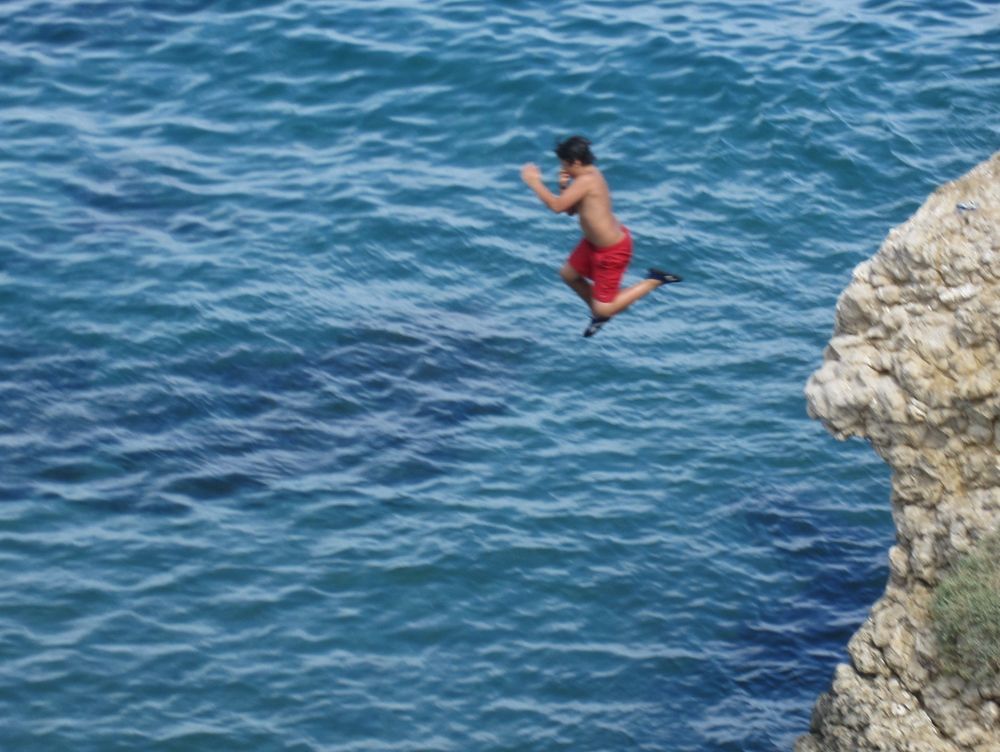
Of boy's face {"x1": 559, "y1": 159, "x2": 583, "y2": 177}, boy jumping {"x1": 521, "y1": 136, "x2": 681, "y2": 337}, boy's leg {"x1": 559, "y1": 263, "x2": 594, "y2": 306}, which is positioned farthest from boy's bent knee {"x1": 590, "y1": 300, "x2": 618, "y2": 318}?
boy's face {"x1": 559, "y1": 159, "x2": 583, "y2": 177}

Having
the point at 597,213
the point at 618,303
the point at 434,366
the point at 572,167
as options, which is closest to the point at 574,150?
the point at 572,167

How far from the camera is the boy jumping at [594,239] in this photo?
16.7 meters

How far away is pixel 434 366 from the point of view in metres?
22.9

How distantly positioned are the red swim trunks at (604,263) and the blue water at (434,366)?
10.8ft

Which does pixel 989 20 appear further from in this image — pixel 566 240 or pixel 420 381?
pixel 420 381

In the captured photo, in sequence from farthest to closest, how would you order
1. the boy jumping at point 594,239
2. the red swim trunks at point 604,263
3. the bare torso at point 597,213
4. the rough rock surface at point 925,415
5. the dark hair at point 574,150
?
the red swim trunks at point 604,263
the bare torso at point 597,213
the boy jumping at point 594,239
the dark hair at point 574,150
the rough rock surface at point 925,415

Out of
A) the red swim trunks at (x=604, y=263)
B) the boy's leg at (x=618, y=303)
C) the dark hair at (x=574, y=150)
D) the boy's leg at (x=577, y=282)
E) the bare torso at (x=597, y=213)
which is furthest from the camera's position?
the boy's leg at (x=577, y=282)

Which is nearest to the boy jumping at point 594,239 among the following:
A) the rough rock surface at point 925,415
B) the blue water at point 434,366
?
the blue water at point 434,366

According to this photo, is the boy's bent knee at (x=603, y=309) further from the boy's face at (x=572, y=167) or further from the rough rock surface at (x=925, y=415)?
the rough rock surface at (x=925, y=415)

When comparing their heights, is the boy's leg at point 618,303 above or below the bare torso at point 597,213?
below

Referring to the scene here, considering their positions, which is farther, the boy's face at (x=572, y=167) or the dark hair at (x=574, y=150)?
the boy's face at (x=572, y=167)

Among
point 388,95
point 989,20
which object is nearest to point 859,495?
point 388,95

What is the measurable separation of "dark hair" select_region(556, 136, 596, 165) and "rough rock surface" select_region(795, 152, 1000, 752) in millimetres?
3617

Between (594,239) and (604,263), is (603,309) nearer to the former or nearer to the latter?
(604,263)
